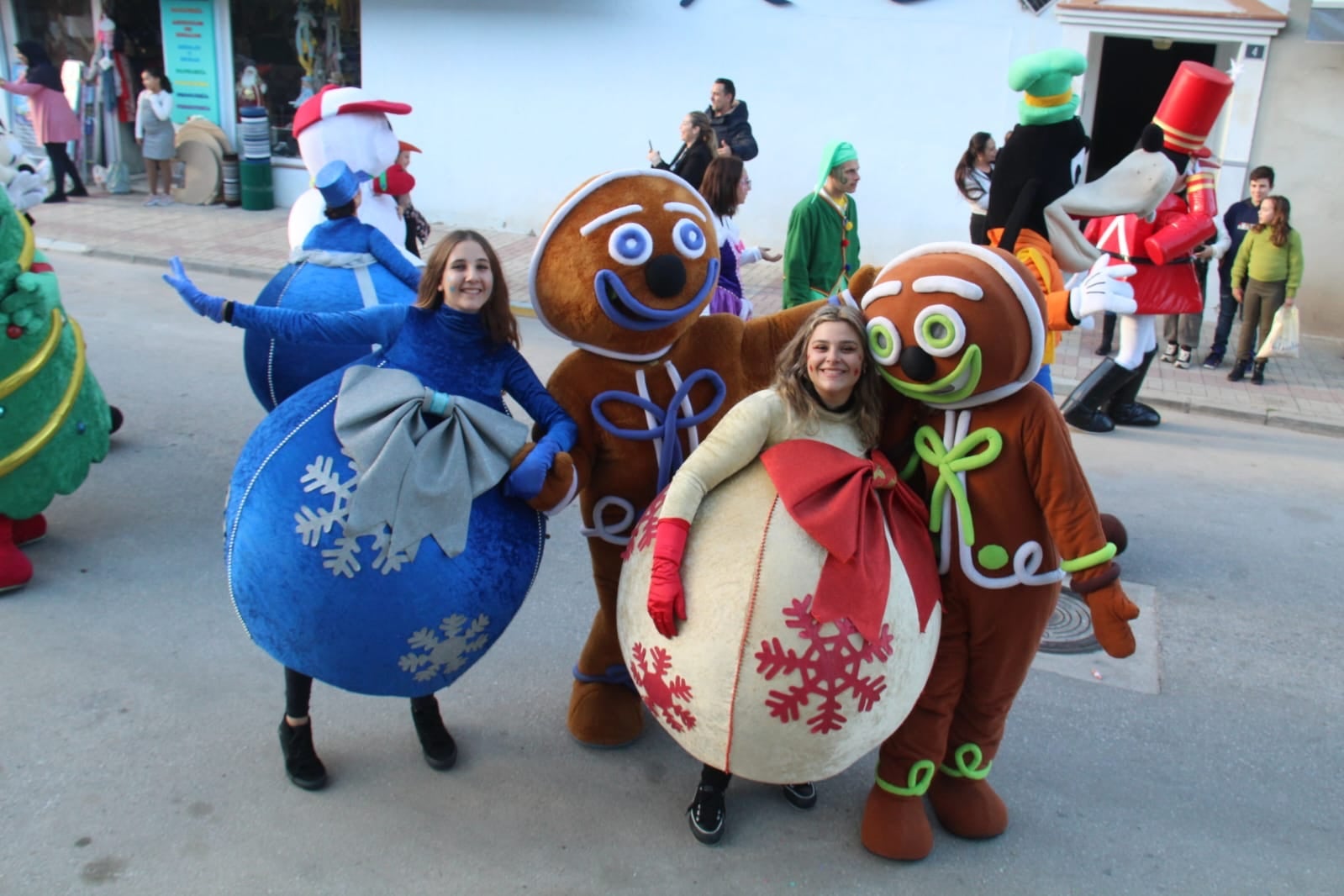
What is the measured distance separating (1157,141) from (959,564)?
10.1 feet

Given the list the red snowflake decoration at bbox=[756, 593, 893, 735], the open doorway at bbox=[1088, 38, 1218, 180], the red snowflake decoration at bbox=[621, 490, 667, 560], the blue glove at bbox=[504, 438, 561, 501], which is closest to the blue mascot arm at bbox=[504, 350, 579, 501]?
the blue glove at bbox=[504, 438, 561, 501]

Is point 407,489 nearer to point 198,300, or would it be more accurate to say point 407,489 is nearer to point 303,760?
point 198,300

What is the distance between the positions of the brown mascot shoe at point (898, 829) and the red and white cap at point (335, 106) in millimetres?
3486

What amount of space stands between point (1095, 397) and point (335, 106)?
5156 mm

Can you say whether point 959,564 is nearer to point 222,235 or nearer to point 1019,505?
point 1019,505

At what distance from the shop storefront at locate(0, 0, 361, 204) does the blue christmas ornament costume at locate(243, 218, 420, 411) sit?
10666 mm

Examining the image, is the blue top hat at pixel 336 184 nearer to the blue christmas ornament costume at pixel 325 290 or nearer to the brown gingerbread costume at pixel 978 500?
the blue christmas ornament costume at pixel 325 290

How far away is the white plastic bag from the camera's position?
27.8ft

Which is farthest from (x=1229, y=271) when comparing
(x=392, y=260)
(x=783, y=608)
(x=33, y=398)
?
(x=33, y=398)

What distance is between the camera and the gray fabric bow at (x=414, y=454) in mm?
2920

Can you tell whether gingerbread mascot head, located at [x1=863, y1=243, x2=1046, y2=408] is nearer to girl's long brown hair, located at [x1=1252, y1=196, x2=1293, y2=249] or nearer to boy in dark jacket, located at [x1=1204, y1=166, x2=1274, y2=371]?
girl's long brown hair, located at [x1=1252, y1=196, x2=1293, y2=249]

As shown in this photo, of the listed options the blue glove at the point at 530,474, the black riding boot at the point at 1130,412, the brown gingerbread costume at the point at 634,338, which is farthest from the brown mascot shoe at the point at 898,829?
the black riding boot at the point at 1130,412

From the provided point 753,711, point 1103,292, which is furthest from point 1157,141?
point 753,711

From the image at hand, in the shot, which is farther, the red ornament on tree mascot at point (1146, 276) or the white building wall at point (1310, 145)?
the white building wall at point (1310, 145)
